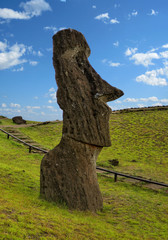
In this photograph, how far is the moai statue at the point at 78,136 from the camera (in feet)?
24.5

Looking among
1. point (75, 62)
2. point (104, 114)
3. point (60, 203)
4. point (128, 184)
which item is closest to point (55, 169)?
point (60, 203)

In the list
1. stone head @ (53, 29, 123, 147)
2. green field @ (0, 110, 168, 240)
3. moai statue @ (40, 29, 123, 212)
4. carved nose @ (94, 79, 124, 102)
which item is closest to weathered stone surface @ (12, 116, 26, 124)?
green field @ (0, 110, 168, 240)

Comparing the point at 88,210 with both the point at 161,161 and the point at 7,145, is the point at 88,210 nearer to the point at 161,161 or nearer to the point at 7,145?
the point at 161,161

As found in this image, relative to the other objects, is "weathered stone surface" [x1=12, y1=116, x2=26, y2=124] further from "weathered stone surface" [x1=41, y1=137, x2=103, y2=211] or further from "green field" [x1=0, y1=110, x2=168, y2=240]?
A: "weathered stone surface" [x1=41, y1=137, x2=103, y2=211]

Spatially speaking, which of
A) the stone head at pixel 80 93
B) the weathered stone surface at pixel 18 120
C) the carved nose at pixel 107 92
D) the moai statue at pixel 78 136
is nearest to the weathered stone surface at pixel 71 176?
the moai statue at pixel 78 136

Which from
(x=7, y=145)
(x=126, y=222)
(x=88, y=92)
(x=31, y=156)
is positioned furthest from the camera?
(x=7, y=145)

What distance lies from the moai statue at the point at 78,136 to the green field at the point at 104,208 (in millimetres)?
519

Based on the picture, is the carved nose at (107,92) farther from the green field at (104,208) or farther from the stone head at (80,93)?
the green field at (104,208)

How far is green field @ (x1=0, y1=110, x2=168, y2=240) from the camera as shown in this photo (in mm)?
5225

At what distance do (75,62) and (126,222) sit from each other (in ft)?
18.5

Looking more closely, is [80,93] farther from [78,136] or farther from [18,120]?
[18,120]

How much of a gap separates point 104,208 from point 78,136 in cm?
291

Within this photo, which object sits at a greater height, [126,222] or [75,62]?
[75,62]

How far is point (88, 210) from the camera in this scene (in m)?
7.38
